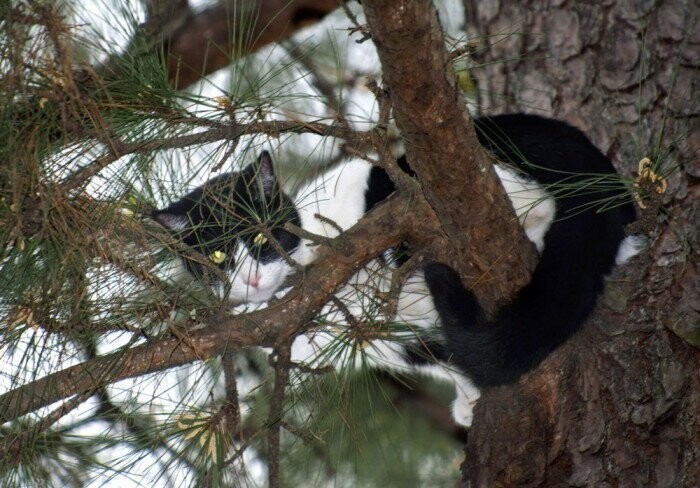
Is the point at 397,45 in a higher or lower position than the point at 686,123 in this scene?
higher

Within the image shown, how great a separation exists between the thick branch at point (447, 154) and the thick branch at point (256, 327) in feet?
0.37

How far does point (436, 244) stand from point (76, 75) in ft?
2.16

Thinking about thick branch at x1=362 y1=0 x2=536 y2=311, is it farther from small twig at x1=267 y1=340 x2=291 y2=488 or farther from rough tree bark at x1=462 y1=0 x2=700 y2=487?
small twig at x1=267 y1=340 x2=291 y2=488

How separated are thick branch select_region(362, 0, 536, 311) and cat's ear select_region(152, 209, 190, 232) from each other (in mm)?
456

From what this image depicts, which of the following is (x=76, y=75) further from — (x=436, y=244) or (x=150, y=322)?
(x=436, y=244)

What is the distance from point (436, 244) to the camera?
4.32ft

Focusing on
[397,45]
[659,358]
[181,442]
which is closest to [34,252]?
[181,442]

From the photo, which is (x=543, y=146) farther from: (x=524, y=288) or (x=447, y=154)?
(x=447, y=154)

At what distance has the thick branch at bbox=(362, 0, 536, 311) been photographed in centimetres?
88

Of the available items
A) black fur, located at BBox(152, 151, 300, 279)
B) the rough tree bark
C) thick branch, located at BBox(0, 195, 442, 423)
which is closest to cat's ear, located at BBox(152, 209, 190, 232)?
black fur, located at BBox(152, 151, 300, 279)

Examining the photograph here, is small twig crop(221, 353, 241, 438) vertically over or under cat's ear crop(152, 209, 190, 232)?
under

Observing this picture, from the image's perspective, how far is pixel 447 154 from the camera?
42.0 inches

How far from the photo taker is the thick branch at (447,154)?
0.88 meters

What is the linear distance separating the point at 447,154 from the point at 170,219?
60cm
